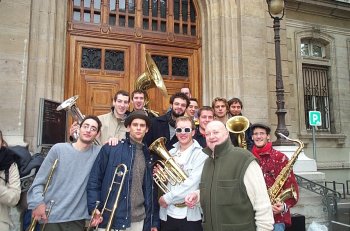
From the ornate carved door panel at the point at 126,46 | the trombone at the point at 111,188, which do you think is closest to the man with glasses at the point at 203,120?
the trombone at the point at 111,188

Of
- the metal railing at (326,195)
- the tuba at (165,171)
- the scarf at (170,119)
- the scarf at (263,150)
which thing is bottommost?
the metal railing at (326,195)

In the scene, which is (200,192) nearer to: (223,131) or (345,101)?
(223,131)

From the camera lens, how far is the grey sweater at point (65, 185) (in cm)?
361

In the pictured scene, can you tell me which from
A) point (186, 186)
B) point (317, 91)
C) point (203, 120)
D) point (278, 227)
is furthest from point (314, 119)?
point (186, 186)

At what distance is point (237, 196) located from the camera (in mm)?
2965

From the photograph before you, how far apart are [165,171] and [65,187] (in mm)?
1156

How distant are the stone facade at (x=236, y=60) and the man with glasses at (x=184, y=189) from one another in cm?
403

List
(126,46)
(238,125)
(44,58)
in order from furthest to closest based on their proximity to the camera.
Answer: (126,46)
(44,58)
(238,125)

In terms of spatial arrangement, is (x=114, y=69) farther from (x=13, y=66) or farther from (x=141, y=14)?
(x=13, y=66)

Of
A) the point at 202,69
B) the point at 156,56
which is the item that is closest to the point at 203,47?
the point at 202,69

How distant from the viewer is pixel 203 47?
9.25 meters

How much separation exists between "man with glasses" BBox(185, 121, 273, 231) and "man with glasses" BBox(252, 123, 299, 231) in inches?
50.0

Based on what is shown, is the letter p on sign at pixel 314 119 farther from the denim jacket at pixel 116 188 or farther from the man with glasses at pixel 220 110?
the denim jacket at pixel 116 188

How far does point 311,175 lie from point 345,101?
6053 millimetres
